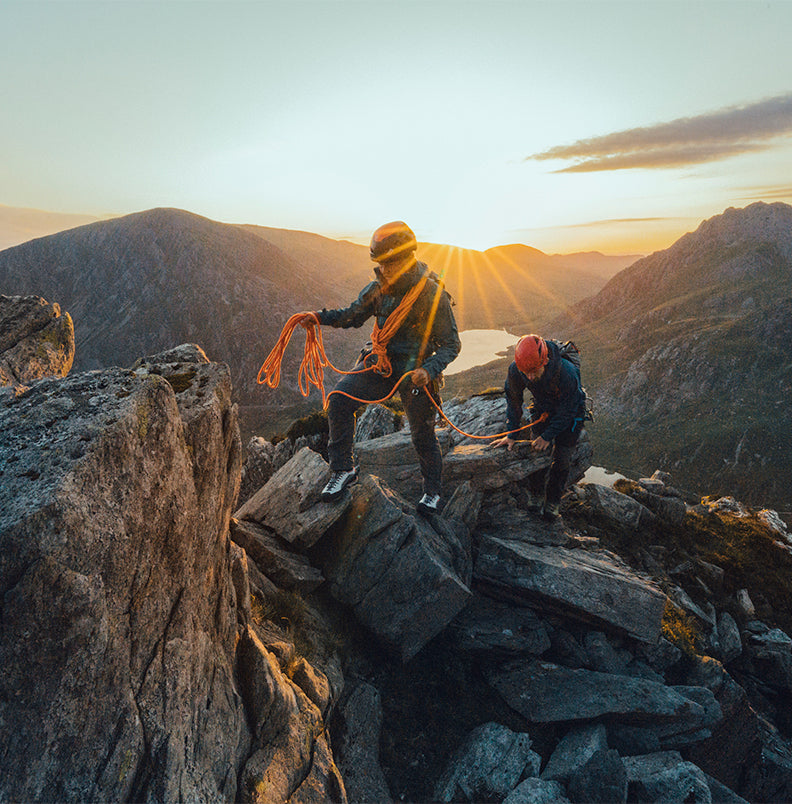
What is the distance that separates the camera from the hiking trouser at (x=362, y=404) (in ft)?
29.5

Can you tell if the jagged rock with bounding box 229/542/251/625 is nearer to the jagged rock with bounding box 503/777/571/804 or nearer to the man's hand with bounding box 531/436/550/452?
the jagged rock with bounding box 503/777/571/804

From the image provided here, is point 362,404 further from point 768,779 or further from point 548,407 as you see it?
point 768,779

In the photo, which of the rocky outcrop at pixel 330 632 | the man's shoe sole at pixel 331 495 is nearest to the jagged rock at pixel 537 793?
the rocky outcrop at pixel 330 632

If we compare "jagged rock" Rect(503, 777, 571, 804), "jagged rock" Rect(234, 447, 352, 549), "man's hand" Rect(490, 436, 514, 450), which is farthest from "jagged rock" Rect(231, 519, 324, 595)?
"man's hand" Rect(490, 436, 514, 450)

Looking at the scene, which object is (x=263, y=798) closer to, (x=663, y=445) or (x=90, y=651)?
(x=90, y=651)

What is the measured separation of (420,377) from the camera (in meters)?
8.41

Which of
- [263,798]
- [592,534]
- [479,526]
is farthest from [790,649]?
[263,798]

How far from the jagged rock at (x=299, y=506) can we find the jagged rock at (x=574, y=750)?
5.51m

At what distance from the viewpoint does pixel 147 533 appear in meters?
4.35

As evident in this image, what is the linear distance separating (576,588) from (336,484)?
5559mm

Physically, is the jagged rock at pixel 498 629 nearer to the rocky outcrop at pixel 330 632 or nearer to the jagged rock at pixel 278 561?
the rocky outcrop at pixel 330 632

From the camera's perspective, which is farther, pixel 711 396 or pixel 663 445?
pixel 711 396

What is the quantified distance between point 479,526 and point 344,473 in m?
4.16

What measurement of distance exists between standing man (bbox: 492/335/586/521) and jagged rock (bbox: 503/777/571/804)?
5.77 m
